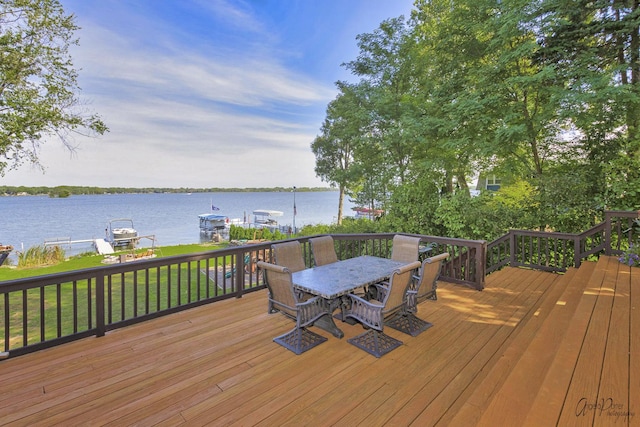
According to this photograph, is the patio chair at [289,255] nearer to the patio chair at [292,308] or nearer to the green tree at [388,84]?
the patio chair at [292,308]

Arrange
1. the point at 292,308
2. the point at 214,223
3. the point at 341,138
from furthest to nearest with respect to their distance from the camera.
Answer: the point at 214,223 → the point at 341,138 → the point at 292,308

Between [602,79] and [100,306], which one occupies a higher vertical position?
[602,79]

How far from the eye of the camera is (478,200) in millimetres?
7488

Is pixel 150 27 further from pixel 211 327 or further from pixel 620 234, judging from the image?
pixel 620 234

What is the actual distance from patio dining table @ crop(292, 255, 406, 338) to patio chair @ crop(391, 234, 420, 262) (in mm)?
572

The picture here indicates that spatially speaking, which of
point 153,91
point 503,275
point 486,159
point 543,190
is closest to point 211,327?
point 503,275

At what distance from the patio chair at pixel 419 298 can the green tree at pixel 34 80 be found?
985 cm

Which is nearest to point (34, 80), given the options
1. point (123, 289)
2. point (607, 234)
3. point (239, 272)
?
point (123, 289)

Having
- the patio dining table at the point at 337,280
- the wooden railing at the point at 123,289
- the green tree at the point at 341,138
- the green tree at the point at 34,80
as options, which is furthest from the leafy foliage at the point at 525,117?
the green tree at the point at 34,80

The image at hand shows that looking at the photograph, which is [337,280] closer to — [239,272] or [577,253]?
[239,272]

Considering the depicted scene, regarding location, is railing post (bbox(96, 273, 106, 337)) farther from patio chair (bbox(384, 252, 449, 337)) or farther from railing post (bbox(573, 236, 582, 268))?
railing post (bbox(573, 236, 582, 268))

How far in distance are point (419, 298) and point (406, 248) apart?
4.53 feet

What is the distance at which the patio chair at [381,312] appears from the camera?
289 cm

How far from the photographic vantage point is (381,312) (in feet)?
9.43
